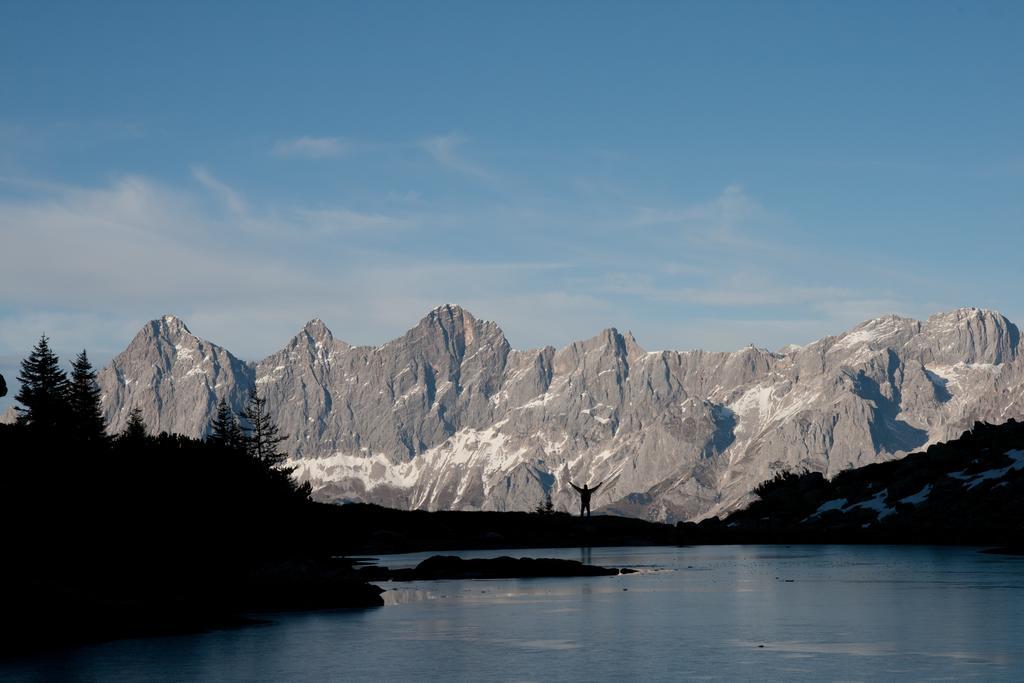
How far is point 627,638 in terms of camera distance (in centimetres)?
5341

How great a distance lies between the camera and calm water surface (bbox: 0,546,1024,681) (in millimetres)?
44250

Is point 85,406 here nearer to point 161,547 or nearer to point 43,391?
point 43,391

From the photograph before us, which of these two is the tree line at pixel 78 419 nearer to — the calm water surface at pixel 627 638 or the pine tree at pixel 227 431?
the pine tree at pixel 227 431

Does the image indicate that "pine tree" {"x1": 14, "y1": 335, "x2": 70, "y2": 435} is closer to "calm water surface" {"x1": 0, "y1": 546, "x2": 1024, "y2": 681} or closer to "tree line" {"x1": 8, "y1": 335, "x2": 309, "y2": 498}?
"tree line" {"x1": 8, "y1": 335, "x2": 309, "y2": 498}

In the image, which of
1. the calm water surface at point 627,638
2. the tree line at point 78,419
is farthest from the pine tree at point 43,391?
the calm water surface at point 627,638

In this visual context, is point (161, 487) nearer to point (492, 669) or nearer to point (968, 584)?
point (492, 669)

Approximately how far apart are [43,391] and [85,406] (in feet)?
44.3

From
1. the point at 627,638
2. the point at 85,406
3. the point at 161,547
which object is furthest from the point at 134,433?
the point at 627,638

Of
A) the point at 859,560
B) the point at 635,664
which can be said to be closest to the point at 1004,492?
the point at 859,560

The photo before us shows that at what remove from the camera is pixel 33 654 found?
170ft

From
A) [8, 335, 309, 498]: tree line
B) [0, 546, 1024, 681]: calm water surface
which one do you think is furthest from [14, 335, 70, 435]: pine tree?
[0, 546, 1024, 681]: calm water surface

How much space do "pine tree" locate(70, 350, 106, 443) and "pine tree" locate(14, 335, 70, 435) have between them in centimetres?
156

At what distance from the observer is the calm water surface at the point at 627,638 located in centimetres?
4425

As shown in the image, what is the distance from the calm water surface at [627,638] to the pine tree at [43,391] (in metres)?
41.2
